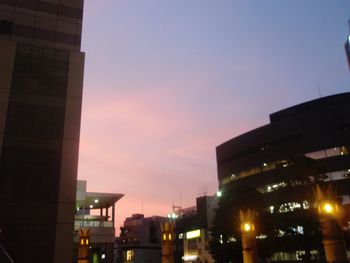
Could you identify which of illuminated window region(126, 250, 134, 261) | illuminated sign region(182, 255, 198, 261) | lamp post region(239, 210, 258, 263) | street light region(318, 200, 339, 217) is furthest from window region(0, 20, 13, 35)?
illuminated window region(126, 250, 134, 261)

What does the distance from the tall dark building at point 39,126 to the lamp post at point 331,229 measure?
18.4 m

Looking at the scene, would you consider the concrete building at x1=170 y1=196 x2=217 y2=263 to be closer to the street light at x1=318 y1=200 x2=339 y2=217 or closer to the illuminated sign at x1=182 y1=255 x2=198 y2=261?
the illuminated sign at x1=182 y1=255 x2=198 y2=261

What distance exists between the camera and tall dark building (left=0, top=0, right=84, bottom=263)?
30.0m

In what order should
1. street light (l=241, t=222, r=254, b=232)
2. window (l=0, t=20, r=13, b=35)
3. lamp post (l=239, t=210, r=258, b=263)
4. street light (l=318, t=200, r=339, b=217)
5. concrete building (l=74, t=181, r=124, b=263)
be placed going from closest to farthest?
street light (l=318, t=200, r=339, b=217) < lamp post (l=239, t=210, r=258, b=263) < street light (l=241, t=222, r=254, b=232) < window (l=0, t=20, r=13, b=35) < concrete building (l=74, t=181, r=124, b=263)

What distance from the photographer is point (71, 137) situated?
33406 mm

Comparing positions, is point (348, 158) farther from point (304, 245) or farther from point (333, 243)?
point (333, 243)

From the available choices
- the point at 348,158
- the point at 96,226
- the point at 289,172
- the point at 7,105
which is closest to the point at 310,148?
the point at 348,158

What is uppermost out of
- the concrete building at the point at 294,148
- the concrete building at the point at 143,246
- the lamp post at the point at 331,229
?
the concrete building at the point at 294,148

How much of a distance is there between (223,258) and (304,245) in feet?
35.5

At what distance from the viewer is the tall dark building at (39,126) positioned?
3003cm

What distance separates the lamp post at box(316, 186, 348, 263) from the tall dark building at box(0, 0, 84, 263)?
18.4m

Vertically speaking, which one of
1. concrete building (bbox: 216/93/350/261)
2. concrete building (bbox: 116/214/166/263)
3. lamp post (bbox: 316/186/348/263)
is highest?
concrete building (bbox: 216/93/350/261)

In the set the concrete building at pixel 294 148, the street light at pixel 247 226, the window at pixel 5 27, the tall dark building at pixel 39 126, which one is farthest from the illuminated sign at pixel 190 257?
the window at pixel 5 27

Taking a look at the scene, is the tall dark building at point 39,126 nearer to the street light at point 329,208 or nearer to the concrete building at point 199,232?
the street light at point 329,208
